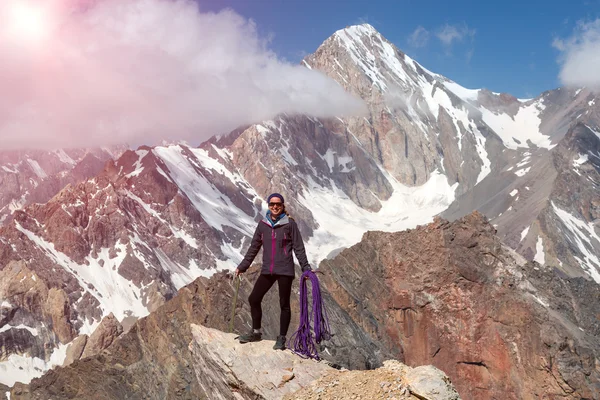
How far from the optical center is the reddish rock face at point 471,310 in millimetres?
49656

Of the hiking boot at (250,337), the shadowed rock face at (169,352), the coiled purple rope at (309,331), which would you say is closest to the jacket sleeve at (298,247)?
the coiled purple rope at (309,331)

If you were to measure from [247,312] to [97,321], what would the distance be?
16711 centimetres

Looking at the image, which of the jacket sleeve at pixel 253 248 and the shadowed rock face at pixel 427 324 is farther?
the shadowed rock face at pixel 427 324

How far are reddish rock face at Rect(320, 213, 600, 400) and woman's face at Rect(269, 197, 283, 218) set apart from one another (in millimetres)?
41526

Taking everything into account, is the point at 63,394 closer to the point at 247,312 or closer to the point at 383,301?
the point at 247,312

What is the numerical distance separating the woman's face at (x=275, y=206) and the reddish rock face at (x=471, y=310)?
136ft

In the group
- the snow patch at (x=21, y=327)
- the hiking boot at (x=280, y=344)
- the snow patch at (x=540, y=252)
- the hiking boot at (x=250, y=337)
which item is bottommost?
the hiking boot at (x=280, y=344)

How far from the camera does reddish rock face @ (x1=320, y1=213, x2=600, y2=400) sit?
163ft

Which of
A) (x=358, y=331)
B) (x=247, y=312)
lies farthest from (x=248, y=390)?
(x=358, y=331)

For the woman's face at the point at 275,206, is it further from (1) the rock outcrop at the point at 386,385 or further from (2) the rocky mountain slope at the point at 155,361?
(2) the rocky mountain slope at the point at 155,361

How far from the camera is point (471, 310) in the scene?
54.5 meters

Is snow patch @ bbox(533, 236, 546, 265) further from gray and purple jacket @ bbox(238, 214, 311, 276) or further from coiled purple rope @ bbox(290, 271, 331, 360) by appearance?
gray and purple jacket @ bbox(238, 214, 311, 276)

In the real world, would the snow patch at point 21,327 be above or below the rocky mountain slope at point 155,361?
above

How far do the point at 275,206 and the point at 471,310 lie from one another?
43.3 metres
